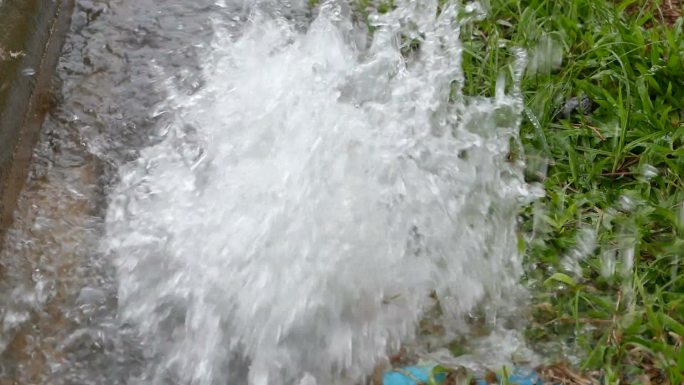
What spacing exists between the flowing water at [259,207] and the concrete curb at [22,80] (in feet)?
0.23

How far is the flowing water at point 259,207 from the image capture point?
7.78ft

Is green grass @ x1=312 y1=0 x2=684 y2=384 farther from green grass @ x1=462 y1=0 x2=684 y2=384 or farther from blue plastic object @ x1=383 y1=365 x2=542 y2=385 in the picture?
blue plastic object @ x1=383 y1=365 x2=542 y2=385

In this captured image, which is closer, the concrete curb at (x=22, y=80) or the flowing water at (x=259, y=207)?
the flowing water at (x=259, y=207)

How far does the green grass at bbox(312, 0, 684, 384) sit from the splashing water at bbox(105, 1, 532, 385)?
0.36 ft

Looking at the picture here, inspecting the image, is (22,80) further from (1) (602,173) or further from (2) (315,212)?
(1) (602,173)

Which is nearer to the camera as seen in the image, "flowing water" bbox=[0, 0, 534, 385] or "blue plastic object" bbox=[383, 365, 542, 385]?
"blue plastic object" bbox=[383, 365, 542, 385]

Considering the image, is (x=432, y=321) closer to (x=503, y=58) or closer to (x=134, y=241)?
(x=134, y=241)

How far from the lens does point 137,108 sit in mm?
3070

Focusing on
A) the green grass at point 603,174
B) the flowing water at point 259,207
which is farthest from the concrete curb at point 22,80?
the green grass at point 603,174

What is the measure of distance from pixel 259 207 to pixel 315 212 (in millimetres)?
211

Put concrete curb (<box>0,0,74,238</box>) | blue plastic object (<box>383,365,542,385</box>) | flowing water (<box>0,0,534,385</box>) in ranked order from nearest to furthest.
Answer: blue plastic object (<box>383,365,542,385</box>) → flowing water (<box>0,0,534,385</box>) → concrete curb (<box>0,0,74,238</box>)

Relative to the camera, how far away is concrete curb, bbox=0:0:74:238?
8.86 feet

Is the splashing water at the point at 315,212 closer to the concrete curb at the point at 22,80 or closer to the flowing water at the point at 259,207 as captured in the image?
the flowing water at the point at 259,207

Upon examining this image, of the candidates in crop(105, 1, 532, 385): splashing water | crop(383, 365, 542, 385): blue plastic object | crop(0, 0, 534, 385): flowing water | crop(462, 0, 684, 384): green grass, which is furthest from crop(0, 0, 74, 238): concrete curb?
crop(462, 0, 684, 384): green grass
